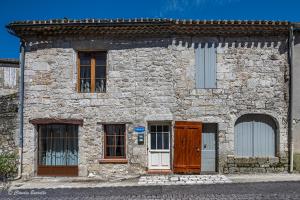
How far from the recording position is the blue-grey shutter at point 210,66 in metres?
10.5

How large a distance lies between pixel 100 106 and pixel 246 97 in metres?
5.06

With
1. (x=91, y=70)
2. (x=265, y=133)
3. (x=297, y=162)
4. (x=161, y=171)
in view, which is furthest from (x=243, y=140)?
(x=91, y=70)

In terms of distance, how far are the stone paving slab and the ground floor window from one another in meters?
2.67

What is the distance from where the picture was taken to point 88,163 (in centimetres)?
1035

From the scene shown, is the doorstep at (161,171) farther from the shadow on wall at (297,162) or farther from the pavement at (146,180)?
the shadow on wall at (297,162)

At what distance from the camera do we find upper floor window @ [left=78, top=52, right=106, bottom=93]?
1063 centimetres

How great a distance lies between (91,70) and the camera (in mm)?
10641

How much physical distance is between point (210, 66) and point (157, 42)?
203cm

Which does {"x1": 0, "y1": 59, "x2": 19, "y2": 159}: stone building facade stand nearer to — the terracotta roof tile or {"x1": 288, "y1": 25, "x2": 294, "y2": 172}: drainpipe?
the terracotta roof tile

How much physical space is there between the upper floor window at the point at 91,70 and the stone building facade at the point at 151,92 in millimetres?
188

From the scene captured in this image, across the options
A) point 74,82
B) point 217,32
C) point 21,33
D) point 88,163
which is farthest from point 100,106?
point 217,32

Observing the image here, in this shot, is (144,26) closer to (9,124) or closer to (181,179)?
(181,179)

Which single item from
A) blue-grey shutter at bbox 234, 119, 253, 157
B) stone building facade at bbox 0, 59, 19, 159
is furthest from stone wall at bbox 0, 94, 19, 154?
blue-grey shutter at bbox 234, 119, 253, 157

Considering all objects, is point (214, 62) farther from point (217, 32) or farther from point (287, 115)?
point (287, 115)
